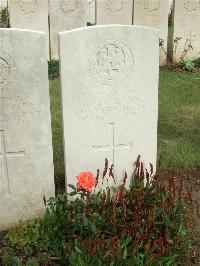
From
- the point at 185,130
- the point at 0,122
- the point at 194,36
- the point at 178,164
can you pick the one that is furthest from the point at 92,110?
the point at 194,36

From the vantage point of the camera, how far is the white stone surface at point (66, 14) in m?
8.89

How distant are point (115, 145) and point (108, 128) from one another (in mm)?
179

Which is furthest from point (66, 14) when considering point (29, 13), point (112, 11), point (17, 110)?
point (17, 110)

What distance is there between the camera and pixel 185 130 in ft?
20.1

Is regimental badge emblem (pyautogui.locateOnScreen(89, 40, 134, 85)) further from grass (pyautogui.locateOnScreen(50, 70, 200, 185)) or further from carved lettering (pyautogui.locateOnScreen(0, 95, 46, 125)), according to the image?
grass (pyautogui.locateOnScreen(50, 70, 200, 185))

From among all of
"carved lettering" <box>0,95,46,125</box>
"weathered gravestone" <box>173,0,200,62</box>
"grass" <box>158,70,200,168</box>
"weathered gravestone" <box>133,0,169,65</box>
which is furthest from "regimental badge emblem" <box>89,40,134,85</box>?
"weathered gravestone" <box>173,0,200,62</box>

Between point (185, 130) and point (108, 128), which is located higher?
point (108, 128)

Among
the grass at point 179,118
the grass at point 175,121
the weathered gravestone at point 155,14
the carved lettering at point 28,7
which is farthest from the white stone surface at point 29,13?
the grass at point 179,118

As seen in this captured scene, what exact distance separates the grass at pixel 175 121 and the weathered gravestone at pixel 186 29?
784 millimetres

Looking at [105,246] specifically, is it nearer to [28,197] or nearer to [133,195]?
[133,195]

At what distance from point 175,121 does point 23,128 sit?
3.22 meters

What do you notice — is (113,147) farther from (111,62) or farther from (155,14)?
(155,14)

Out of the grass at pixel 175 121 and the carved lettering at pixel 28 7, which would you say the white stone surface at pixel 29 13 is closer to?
the carved lettering at pixel 28 7

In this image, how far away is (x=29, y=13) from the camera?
8859 millimetres
